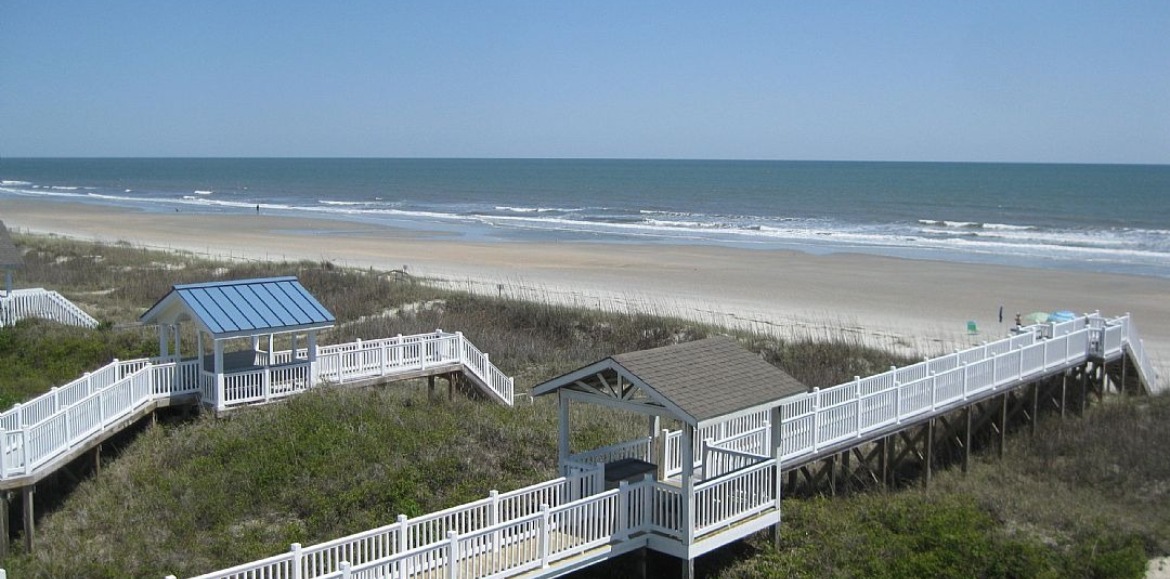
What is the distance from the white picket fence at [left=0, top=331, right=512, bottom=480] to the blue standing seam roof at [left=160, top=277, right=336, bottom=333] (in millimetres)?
780

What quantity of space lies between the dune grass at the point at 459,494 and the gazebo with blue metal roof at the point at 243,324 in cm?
75

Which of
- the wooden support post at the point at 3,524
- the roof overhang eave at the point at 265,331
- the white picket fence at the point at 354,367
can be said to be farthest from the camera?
the white picket fence at the point at 354,367

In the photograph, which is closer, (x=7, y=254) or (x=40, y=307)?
(x=7, y=254)

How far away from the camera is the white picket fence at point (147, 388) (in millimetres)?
14492

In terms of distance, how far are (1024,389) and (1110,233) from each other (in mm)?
52624

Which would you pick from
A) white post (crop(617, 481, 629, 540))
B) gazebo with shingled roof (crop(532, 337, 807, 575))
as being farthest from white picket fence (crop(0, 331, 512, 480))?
white post (crop(617, 481, 629, 540))

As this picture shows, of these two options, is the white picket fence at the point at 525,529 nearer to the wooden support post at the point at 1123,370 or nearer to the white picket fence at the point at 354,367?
the white picket fence at the point at 354,367

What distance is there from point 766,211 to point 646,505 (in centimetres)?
8556

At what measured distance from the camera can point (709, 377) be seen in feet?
43.0

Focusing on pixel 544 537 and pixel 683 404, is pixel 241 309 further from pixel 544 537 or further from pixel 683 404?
pixel 683 404

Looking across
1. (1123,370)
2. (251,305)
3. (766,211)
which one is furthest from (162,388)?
(766,211)

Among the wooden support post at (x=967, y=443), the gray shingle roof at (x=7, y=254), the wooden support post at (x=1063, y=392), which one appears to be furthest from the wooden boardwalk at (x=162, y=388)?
the wooden support post at (x=1063, y=392)

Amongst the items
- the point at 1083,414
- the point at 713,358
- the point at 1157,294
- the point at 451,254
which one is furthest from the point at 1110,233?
the point at 713,358

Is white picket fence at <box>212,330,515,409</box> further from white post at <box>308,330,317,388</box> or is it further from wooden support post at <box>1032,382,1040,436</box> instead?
wooden support post at <box>1032,382,1040,436</box>
